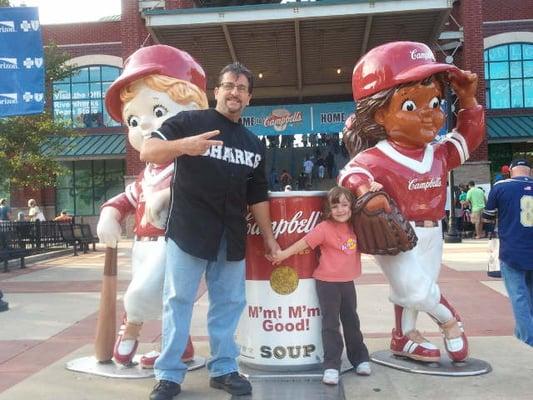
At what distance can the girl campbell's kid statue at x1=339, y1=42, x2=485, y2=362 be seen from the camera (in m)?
3.83

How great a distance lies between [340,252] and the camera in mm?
3721

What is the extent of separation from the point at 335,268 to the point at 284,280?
37 centimetres

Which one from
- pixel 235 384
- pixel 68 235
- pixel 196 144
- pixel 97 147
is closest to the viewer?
pixel 196 144

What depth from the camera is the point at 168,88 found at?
4.04 metres

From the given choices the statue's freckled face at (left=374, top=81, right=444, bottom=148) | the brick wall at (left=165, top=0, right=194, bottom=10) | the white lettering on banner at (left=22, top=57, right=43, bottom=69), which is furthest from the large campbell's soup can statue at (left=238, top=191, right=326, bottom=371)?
the brick wall at (left=165, top=0, right=194, bottom=10)

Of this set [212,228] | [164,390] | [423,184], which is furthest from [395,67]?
[164,390]

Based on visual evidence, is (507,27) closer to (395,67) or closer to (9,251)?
(9,251)

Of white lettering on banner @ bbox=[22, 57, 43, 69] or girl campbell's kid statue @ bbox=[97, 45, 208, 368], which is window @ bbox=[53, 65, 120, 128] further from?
girl campbell's kid statue @ bbox=[97, 45, 208, 368]

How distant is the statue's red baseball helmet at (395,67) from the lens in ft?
12.6

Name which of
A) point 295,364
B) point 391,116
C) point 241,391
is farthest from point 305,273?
point 391,116

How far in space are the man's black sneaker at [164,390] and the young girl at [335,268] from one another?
36.4 inches

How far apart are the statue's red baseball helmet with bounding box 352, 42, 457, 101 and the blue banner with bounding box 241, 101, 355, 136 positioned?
16382mm

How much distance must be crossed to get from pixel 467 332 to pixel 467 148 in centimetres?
185

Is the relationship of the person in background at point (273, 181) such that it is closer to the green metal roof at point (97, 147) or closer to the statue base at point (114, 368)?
the green metal roof at point (97, 147)
